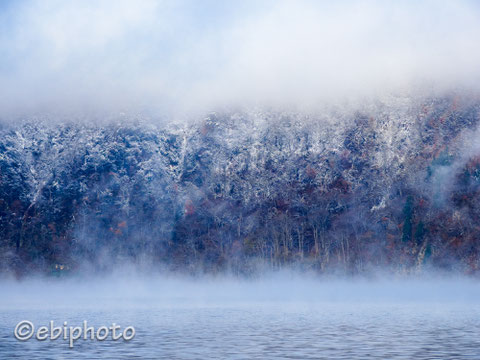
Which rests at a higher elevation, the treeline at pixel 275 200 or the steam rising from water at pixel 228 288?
the treeline at pixel 275 200

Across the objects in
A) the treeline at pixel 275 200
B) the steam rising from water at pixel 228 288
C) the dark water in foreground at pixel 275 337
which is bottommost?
the steam rising from water at pixel 228 288

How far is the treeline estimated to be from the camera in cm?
13950

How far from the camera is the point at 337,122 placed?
640 feet

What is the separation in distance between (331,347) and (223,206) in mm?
137832

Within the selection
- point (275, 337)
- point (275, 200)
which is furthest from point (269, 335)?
point (275, 200)

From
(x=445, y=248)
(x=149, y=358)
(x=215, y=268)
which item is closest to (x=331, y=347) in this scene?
(x=149, y=358)

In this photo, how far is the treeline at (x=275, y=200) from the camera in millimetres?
139500

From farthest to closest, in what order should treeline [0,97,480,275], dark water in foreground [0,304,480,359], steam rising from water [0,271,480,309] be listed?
1. treeline [0,97,480,275]
2. steam rising from water [0,271,480,309]
3. dark water in foreground [0,304,480,359]

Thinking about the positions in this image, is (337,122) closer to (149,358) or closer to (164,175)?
(164,175)

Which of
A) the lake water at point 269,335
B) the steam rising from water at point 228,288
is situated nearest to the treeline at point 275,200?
the steam rising from water at point 228,288

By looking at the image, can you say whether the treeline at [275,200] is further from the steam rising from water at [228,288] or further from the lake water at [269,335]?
the lake water at [269,335]

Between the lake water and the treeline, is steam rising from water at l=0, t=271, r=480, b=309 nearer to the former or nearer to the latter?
the treeline

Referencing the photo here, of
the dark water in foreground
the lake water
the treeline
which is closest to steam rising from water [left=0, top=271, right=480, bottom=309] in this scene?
the treeline

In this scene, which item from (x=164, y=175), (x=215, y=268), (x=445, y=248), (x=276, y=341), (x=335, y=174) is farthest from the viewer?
(x=164, y=175)
